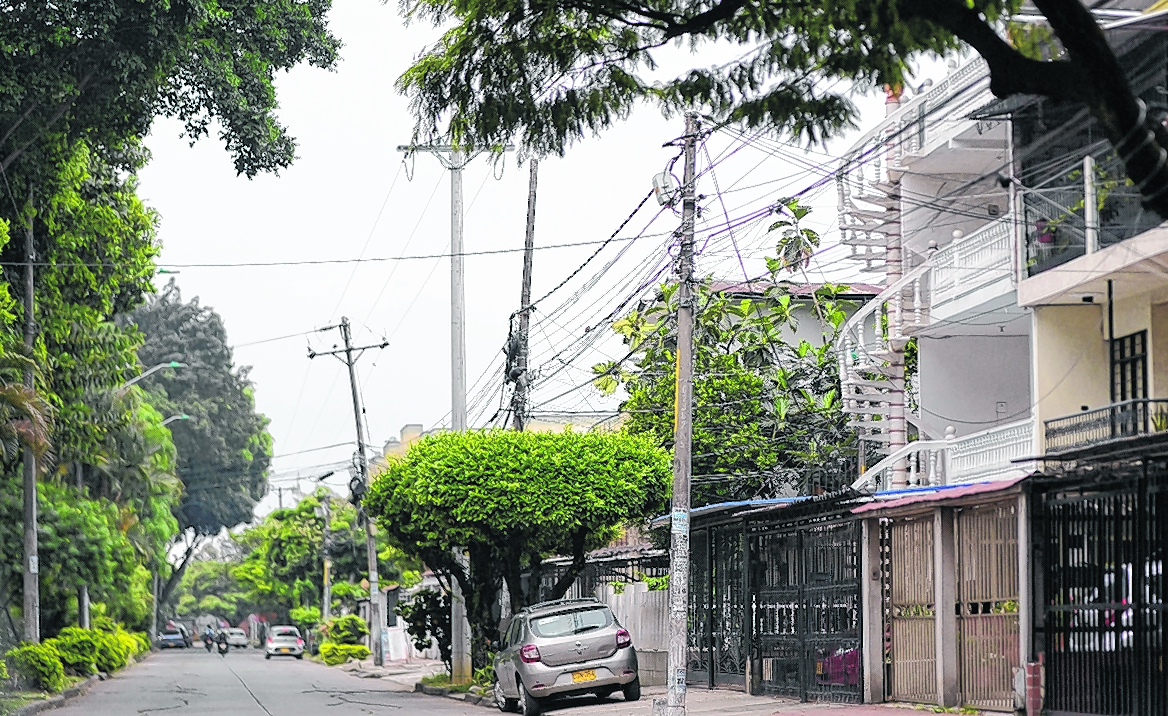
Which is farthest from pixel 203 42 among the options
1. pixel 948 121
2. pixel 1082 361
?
pixel 1082 361

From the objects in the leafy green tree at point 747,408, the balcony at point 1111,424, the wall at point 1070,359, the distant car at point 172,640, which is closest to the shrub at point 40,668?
the leafy green tree at point 747,408

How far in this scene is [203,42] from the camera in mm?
24328

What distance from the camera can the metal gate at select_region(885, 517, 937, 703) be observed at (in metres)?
18.3

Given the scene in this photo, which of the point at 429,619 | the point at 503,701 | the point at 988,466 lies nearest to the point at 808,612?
the point at 988,466

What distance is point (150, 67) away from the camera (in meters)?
23.8

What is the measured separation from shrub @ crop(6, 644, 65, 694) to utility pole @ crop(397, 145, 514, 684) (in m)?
7.77

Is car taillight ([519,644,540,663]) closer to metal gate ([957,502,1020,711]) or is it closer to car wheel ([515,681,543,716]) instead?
car wheel ([515,681,543,716])

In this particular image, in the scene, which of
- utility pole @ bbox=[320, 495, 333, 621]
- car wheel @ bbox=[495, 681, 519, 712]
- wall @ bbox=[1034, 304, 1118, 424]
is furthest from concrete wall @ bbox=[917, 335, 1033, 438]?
utility pole @ bbox=[320, 495, 333, 621]

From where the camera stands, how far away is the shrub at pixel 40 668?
28422 millimetres

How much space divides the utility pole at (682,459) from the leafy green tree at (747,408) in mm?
15524

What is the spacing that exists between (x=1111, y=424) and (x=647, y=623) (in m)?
14.6

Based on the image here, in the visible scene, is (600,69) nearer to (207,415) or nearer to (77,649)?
(77,649)

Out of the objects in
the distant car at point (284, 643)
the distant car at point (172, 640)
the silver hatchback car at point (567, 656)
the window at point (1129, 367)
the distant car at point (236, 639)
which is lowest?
the distant car at point (172, 640)

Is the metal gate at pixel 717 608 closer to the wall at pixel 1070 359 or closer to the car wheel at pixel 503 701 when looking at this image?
the car wheel at pixel 503 701
